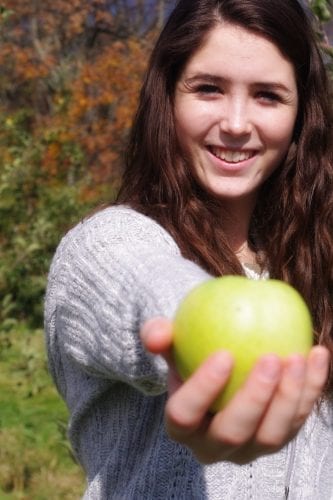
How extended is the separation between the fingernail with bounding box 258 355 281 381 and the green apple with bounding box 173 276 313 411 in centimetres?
8

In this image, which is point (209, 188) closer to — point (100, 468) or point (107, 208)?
point (107, 208)

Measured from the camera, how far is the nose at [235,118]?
1.58 metres

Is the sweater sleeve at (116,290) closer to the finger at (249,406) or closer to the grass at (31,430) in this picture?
the finger at (249,406)

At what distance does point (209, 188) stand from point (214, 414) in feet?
2.50

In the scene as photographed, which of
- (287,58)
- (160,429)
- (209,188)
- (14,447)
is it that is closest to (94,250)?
(160,429)

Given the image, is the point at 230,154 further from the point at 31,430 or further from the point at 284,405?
the point at 31,430

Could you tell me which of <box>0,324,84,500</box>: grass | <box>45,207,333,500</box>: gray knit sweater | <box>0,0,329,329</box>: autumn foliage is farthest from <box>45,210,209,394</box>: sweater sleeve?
<box>0,324,84,500</box>: grass

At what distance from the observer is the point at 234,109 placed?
5.19ft

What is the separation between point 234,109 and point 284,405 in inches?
32.1

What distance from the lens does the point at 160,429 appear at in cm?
140

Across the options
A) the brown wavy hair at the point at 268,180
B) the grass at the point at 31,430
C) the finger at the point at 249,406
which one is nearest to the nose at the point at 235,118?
the brown wavy hair at the point at 268,180

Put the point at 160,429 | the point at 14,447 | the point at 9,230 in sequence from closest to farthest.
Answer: the point at 160,429 < the point at 14,447 < the point at 9,230

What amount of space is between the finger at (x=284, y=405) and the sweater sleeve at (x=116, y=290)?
212 mm

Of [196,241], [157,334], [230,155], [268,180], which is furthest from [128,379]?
[268,180]
